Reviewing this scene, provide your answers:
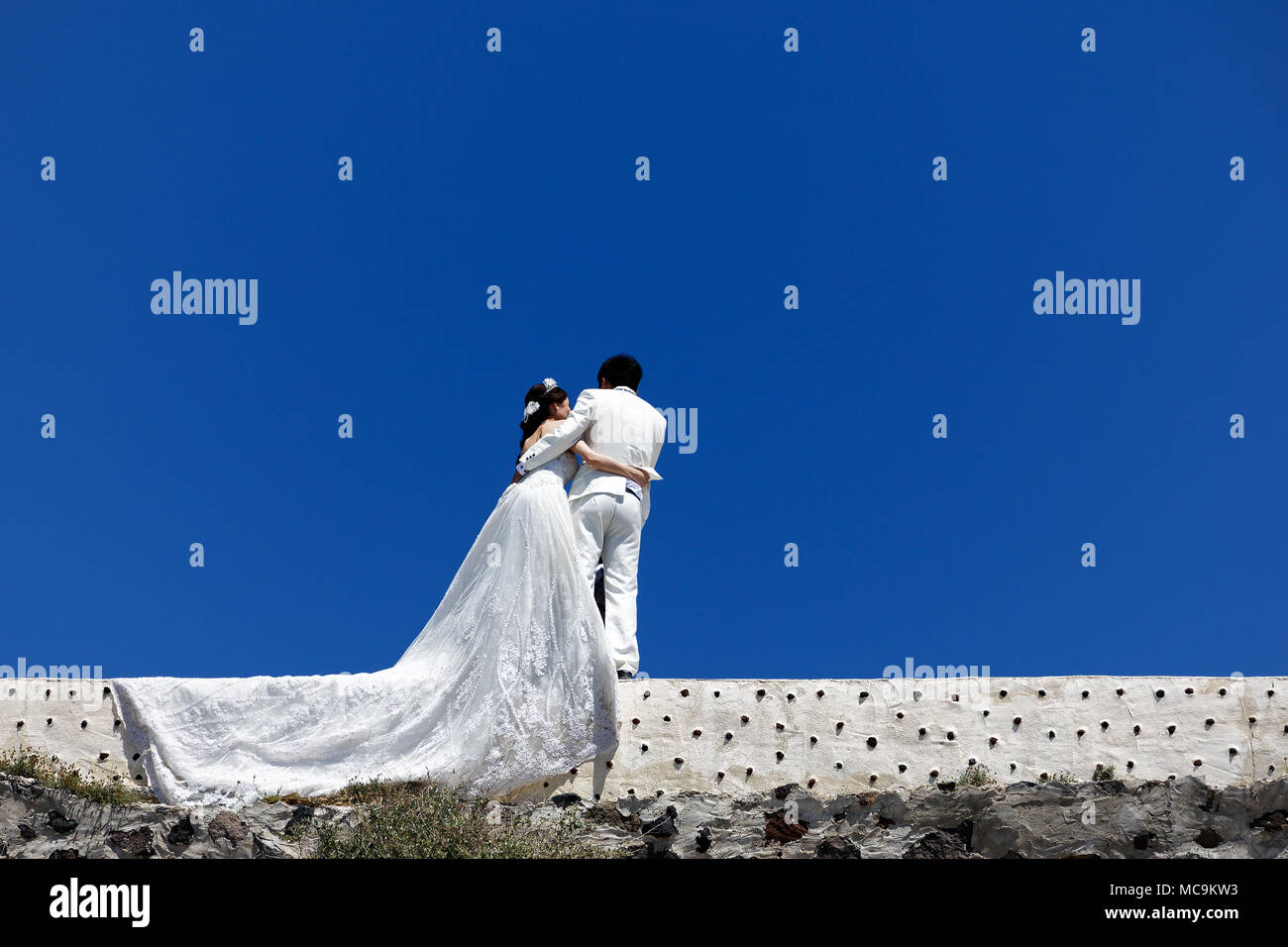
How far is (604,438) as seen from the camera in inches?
496

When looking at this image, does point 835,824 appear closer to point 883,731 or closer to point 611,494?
point 883,731

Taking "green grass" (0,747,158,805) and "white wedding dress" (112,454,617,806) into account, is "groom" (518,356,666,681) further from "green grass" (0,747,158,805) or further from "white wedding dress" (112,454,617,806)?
"green grass" (0,747,158,805)

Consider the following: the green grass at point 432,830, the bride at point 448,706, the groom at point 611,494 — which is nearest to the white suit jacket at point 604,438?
the groom at point 611,494

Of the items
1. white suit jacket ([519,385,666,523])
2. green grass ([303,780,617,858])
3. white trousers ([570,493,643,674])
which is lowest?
green grass ([303,780,617,858])

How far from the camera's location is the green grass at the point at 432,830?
945 cm

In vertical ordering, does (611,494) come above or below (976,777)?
above

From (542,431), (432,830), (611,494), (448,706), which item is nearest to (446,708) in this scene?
(448,706)

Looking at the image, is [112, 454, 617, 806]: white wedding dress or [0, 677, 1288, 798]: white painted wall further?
[0, 677, 1288, 798]: white painted wall

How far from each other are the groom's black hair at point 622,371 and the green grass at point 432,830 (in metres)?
3.79

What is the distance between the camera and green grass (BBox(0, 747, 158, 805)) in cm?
1051

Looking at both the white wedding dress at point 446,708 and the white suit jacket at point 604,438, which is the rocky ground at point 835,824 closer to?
the white wedding dress at point 446,708

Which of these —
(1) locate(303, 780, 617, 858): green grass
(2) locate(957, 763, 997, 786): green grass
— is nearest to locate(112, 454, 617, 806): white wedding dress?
(1) locate(303, 780, 617, 858): green grass

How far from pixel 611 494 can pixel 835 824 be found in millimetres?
3493
